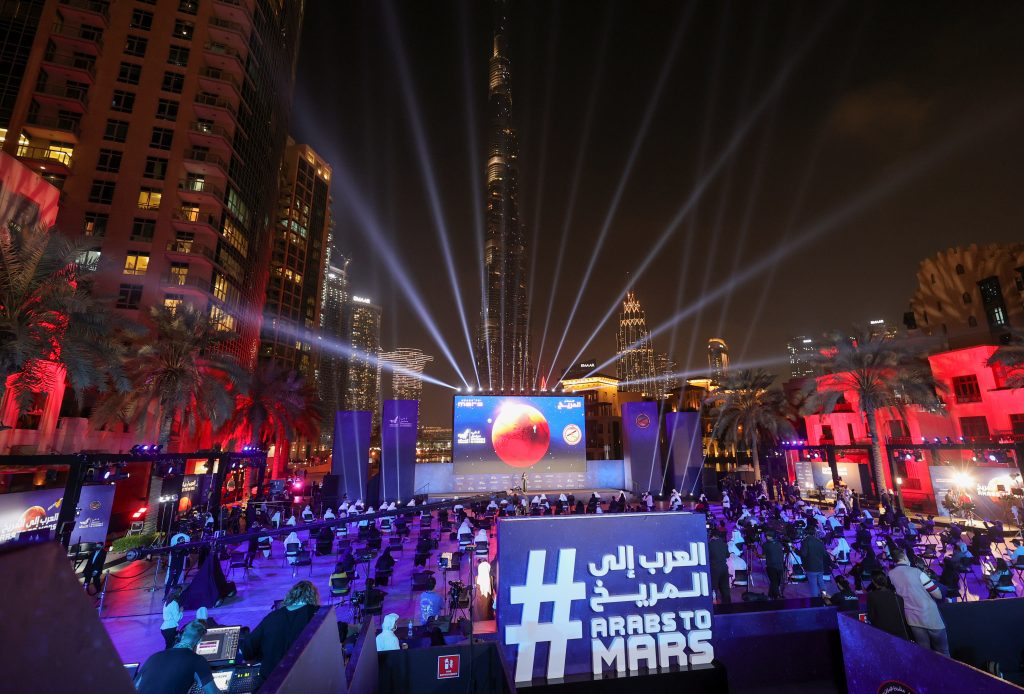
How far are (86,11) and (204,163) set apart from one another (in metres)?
12.6

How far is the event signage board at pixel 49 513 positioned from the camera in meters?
11.9

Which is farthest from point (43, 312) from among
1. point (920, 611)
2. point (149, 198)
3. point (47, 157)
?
point (47, 157)

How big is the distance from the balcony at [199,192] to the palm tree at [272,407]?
1469cm

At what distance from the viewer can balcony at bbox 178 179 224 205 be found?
3412 cm

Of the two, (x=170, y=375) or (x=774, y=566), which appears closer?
(x=774, y=566)

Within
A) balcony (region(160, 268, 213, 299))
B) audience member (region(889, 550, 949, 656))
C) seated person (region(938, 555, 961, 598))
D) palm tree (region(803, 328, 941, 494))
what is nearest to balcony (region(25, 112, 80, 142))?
balcony (region(160, 268, 213, 299))

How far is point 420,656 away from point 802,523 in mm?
16170

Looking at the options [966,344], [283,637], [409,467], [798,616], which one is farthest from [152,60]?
[966,344]

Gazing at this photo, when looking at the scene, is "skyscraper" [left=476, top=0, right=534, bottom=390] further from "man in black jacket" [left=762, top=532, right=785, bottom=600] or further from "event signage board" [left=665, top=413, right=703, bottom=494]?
"man in black jacket" [left=762, top=532, right=785, bottom=600]

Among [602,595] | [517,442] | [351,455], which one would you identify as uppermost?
[517,442]

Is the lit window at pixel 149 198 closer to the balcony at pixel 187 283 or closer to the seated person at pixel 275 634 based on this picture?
the balcony at pixel 187 283

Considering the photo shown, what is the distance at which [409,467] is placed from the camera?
88.7 feet

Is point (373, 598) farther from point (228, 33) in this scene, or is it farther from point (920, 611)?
point (228, 33)

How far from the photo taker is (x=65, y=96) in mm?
31984
